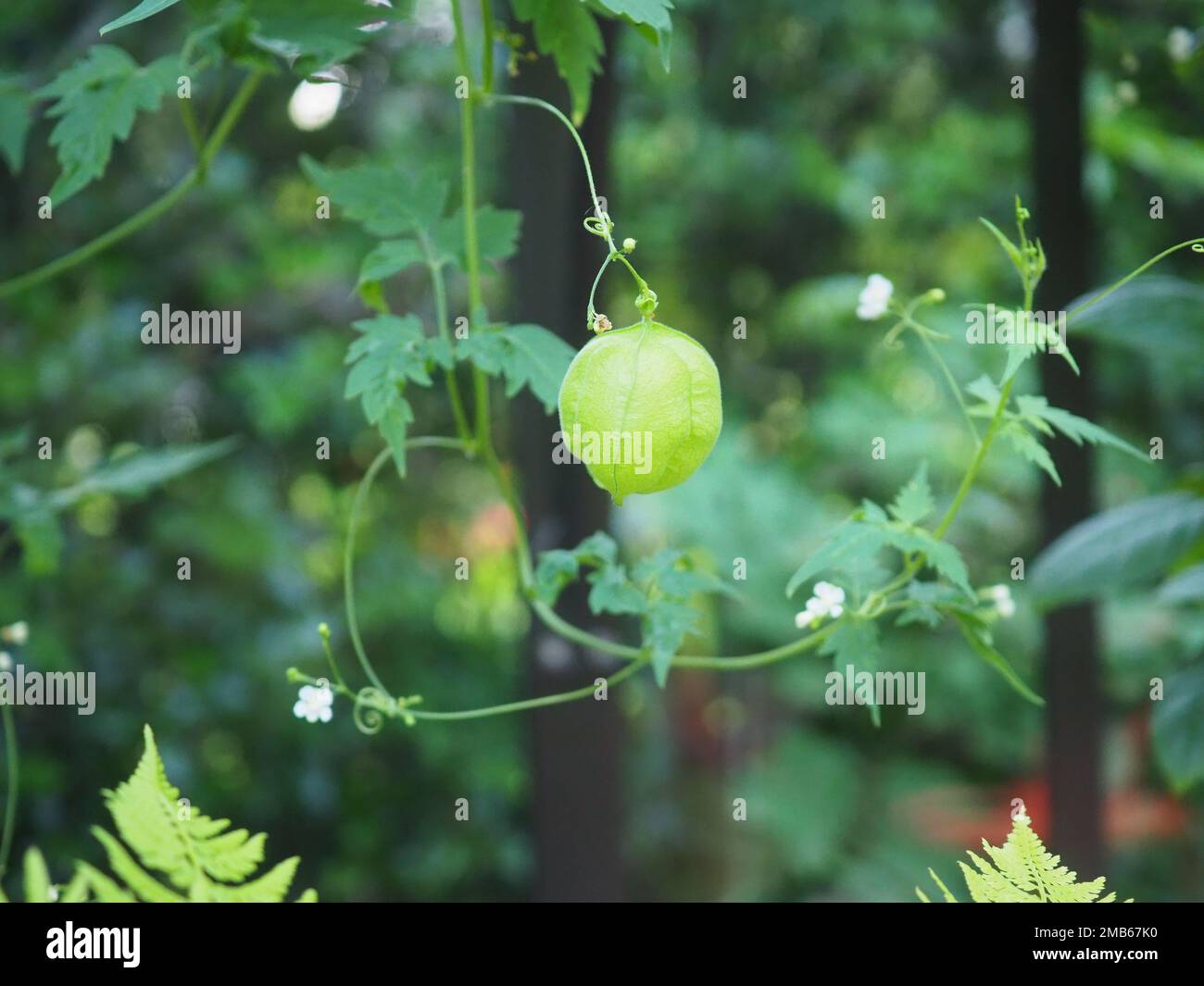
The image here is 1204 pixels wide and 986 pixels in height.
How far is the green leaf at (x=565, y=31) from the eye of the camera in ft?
1.71

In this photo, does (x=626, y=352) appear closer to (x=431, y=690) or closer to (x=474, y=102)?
(x=474, y=102)

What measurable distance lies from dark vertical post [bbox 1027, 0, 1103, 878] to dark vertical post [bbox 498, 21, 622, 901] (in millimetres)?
457

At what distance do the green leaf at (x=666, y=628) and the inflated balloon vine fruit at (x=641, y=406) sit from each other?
11 cm

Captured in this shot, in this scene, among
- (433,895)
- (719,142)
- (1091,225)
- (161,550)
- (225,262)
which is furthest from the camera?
(719,142)

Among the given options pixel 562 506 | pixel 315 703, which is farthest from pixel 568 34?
pixel 562 506

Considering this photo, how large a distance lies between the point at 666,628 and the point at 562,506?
63cm

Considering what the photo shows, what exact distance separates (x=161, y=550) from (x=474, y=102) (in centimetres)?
141

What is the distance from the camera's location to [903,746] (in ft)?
8.41

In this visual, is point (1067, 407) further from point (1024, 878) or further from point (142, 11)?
point (142, 11)

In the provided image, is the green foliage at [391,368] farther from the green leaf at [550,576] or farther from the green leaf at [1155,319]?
the green leaf at [1155,319]

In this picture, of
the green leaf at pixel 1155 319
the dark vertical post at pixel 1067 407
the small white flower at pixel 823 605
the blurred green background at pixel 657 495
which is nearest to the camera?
the small white flower at pixel 823 605

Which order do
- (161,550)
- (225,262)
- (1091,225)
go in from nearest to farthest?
(1091,225), (161,550), (225,262)

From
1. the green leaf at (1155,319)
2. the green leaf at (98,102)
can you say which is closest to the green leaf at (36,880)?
the green leaf at (98,102)
